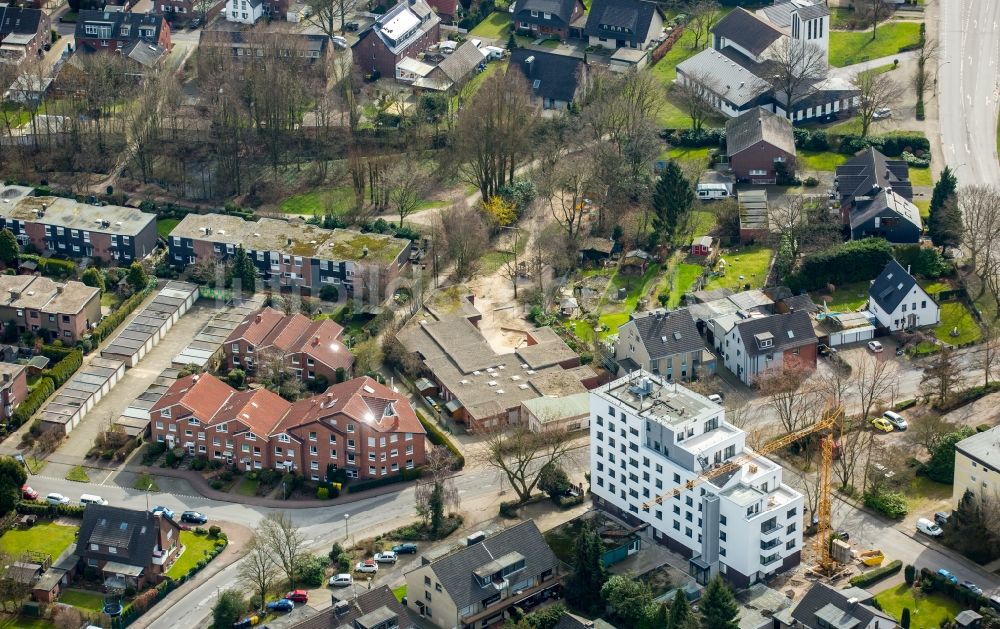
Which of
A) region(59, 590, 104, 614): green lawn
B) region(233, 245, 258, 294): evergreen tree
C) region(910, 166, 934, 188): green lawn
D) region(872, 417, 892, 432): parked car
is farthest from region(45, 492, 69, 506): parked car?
region(910, 166, 934, 188): green lawn

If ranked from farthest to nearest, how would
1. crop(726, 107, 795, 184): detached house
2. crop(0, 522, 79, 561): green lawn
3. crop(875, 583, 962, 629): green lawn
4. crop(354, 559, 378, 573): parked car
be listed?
1. crop(726, 107, 795, 184): detached house
2. crop(0, 522, 79, 561): green lawn
3. crop(354, 559, 378, 573): parked car
4. crop(875, 583, 962, 629): green lawn

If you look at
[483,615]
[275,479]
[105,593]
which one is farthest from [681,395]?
[105,593]

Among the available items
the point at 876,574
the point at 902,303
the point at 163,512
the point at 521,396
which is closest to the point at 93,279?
the point at 163,512

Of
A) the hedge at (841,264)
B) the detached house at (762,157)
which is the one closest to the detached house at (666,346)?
the hedge at (841,264)

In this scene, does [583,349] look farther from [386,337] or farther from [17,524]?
[17,524]

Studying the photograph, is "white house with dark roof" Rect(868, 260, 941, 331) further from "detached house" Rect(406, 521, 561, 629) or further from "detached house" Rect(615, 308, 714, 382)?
"detached house" Rect(406, 521, 561, 629)

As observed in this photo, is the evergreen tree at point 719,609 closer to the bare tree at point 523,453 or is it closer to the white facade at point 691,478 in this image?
the white facade at point 691,478
